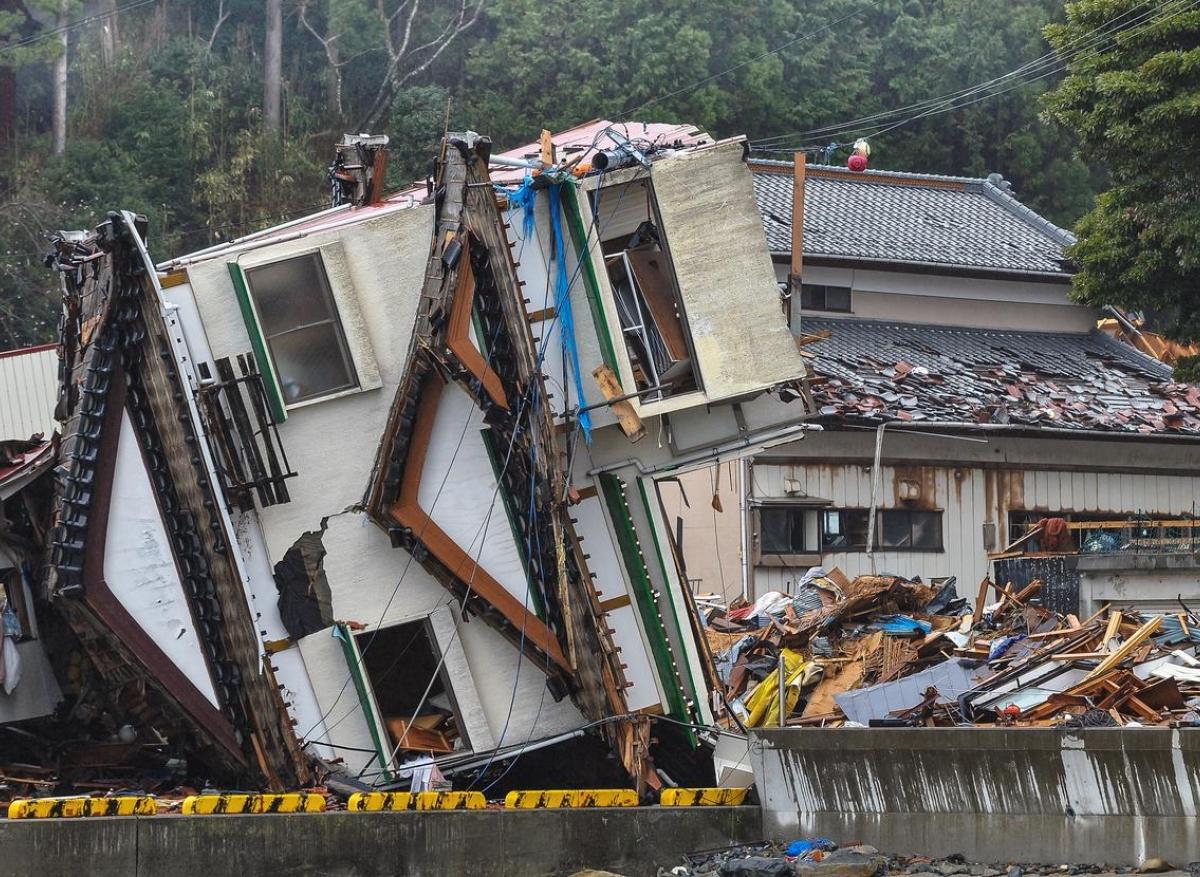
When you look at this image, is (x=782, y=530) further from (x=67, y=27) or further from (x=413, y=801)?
(x=67, y=27)

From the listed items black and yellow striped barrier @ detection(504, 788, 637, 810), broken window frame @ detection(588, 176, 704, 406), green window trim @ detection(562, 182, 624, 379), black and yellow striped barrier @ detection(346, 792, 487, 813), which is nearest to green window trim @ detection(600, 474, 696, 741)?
broken window frame @ detection(588, 176, 704, 406)

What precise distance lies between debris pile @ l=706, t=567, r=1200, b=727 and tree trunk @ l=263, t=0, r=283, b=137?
91.1 feet

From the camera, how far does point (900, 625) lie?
18.7m

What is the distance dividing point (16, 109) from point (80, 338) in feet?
99.8

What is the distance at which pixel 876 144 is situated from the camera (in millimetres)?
50781

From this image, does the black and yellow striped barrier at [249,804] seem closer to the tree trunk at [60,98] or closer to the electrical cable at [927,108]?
the tree trunk at [60,98]

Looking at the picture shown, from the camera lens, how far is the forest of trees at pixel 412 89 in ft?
131

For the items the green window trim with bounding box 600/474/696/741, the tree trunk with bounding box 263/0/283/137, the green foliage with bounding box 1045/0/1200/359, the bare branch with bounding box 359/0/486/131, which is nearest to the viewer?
the green window trim with bounding box 600/474/696/741

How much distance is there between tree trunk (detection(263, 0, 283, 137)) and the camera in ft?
147

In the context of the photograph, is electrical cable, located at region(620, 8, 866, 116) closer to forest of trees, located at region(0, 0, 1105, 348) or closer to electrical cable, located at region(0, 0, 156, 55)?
forest of trees, located at region(0, 0, 1105, 348)

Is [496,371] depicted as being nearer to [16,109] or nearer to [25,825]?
[25,825]

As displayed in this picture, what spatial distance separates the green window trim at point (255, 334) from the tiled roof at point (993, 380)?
13.9m

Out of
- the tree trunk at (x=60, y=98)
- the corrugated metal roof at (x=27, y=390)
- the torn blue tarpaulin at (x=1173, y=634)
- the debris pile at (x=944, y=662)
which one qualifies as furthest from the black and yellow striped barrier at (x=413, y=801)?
the tree trunk at (x=60, y=98)

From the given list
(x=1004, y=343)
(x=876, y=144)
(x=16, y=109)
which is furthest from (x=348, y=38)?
(x=1004, y=343)
